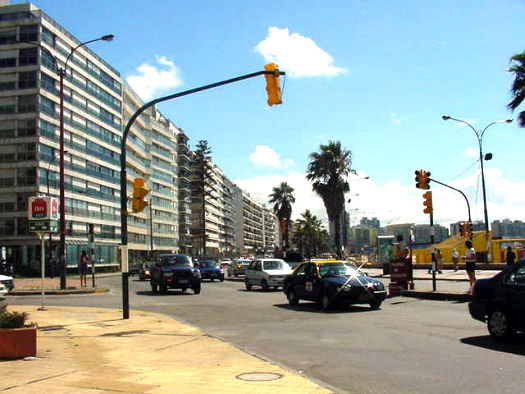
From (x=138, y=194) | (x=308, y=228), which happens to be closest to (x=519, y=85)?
(x=138, y=194)

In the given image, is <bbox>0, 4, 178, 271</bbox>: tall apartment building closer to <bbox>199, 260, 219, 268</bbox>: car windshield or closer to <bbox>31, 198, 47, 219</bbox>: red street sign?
<bbox>199, 260, 219, 268</bbox>: car windshield

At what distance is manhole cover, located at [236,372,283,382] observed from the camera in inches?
299

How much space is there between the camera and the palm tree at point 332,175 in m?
51.6

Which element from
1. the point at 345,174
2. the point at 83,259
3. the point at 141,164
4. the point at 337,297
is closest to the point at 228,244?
the point at 141,164

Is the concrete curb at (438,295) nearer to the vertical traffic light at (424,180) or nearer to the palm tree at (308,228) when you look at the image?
the vertical traffic light at (424,180)

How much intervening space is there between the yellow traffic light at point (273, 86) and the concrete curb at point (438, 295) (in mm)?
9228

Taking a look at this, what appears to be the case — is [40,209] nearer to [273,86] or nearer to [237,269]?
[273,86]

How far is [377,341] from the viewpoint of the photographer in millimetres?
10859

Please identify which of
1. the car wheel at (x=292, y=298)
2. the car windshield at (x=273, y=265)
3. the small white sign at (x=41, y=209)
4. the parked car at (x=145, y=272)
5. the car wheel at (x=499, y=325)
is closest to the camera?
the car wheel at (x=499, y=325)

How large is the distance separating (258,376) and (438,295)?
543 inches

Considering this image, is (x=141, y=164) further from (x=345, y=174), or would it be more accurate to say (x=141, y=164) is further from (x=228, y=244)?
(x=228, y=244)

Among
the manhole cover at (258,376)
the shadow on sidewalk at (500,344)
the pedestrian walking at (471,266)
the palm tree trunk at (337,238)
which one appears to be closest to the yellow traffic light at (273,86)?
the shadow on sidewalk at (500,344)

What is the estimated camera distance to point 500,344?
1005cm

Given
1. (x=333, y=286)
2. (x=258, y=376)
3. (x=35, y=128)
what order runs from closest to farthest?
1. (x=258, y=376)
2. (x=333, y=286)
3. (x=35, y=128)
